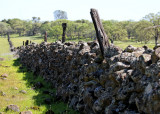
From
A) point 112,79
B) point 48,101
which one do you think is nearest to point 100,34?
point 112,79

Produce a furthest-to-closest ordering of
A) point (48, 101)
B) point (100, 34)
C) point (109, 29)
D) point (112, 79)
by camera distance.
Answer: point (109, 29) < point (48, 101) < point (100, 34) < point (112, 79)

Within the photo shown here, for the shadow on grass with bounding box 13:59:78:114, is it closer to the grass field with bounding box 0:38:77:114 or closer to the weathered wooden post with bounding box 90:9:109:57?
the grass field with bounding box 0:38:77:114

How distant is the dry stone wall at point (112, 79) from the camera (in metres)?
5.20

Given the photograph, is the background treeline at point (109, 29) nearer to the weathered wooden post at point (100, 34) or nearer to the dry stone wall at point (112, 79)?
the weathered wooden post at point (100, 34)

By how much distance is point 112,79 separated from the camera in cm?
720

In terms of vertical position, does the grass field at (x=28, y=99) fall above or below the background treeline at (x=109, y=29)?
below

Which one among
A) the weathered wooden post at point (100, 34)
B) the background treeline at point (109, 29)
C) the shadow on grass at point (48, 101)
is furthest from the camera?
the background treeline at point (109, 29)

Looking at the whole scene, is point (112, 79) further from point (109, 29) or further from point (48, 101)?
point (109, 29)

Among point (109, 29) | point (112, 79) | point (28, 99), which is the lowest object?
point (28, 99)

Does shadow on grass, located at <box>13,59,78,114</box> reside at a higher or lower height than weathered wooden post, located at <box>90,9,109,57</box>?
lower

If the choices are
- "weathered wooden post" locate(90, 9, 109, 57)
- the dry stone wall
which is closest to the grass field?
the dry stone wall

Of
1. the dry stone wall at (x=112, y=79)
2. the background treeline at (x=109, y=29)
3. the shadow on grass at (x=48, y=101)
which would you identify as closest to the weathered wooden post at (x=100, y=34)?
the dry stone wall at (x=112, y=79)

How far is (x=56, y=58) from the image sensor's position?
1555 cm

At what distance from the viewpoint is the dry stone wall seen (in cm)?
520
